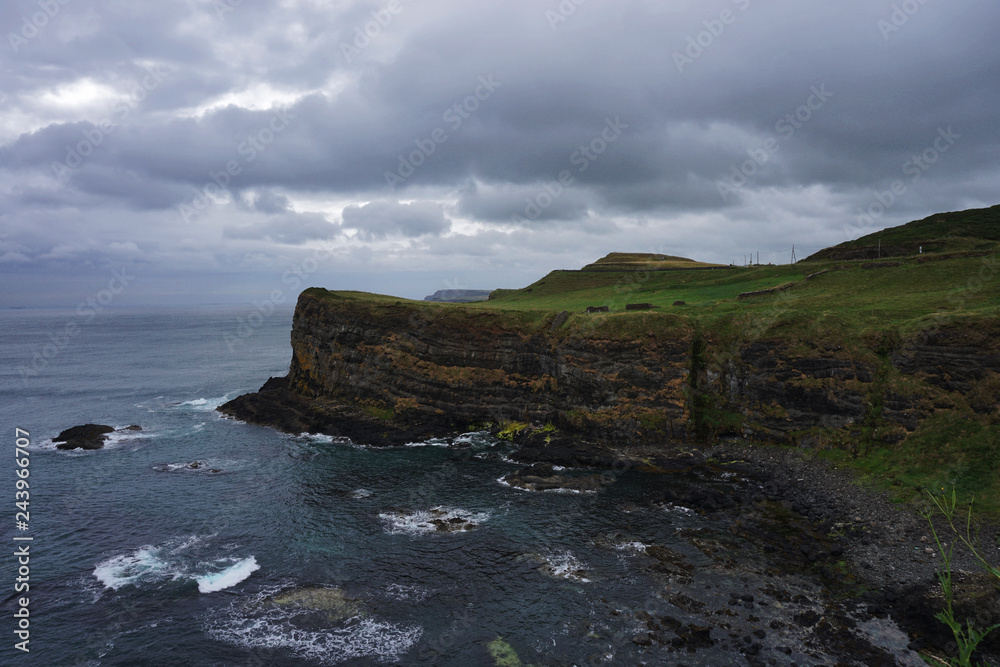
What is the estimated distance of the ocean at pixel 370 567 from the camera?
27.9 m

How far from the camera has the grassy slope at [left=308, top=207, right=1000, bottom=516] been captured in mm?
40688

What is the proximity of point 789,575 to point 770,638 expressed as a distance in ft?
20.4

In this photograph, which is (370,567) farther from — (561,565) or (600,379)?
(600,379)

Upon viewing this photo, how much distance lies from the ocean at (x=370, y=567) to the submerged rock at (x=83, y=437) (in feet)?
5.10

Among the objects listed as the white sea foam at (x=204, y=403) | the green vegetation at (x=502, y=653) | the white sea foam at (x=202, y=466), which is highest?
the white sea foam at (x=204, y=403)

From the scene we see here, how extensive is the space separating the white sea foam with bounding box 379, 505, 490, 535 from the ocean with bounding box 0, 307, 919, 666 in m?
0.17

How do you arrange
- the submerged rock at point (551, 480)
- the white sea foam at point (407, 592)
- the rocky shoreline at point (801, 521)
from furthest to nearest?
the submerged rock at point (551, 480)
the white sea foam at point (407, 592)
the rocky shoreline at point (801, 521)

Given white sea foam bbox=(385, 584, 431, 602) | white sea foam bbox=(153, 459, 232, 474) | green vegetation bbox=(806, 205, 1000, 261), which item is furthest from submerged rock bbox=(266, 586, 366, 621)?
green vegetation bbox=(806, 205, 1000, 261)

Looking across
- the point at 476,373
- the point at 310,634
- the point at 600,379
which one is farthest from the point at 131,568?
the point at 600,379

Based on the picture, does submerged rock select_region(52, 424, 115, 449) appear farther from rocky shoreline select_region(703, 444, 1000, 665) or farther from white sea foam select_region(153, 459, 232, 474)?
rocky shoreline select_region(703, 444, 1000, 665)

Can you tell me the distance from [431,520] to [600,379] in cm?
2548

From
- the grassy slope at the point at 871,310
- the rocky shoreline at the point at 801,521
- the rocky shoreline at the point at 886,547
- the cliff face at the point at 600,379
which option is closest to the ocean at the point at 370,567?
the rocky shoreline at the point at 801,521

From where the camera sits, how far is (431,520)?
4084 centimetres

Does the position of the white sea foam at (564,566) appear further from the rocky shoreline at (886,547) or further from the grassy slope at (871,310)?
the grassy slope at (871,310)
